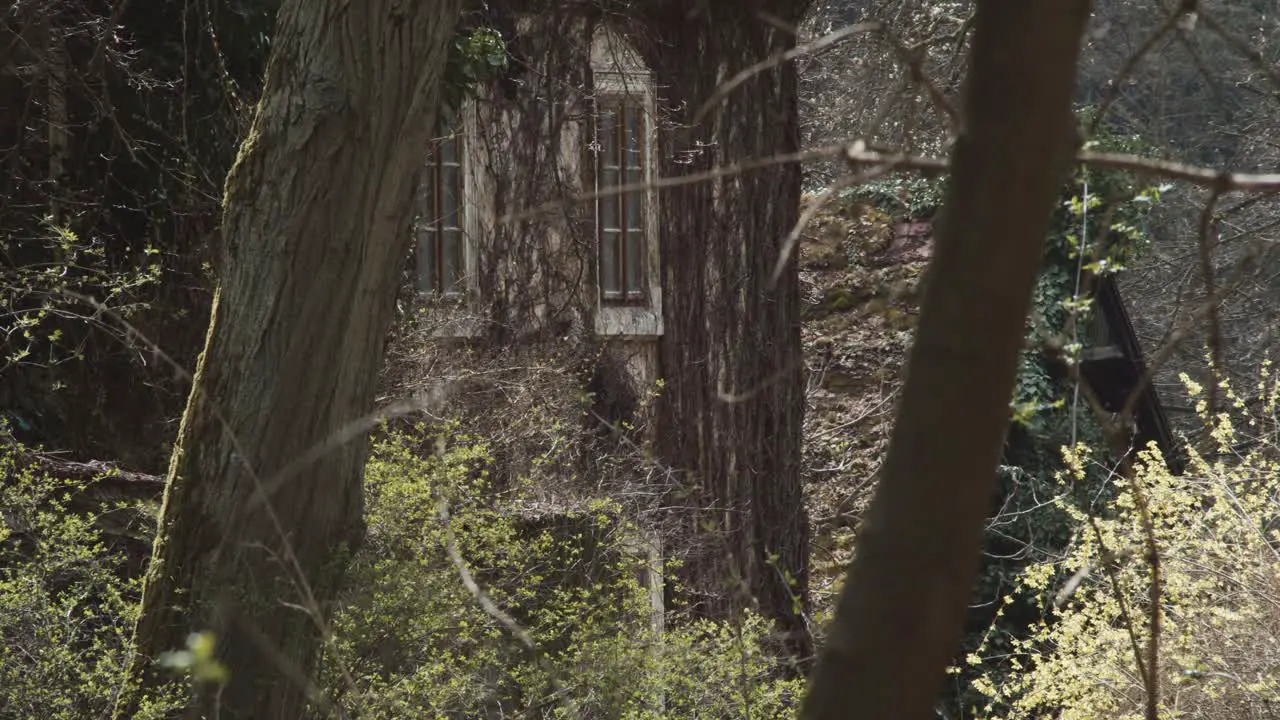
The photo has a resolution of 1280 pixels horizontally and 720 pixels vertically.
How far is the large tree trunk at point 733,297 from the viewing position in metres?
10.0

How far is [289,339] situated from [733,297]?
5.78 metres

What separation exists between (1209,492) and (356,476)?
400 centimetres

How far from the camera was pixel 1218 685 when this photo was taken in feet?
20.3

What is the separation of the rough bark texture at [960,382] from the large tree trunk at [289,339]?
3.49 metres

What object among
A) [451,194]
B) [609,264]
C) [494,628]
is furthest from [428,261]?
[494,628]

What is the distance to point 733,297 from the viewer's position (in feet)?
33.6

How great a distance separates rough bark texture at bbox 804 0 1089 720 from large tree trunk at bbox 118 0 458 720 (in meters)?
3.49

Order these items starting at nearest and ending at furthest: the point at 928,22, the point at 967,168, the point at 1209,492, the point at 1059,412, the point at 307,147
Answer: the point at 967,168 → the point at 307,147 → the point at 1209,492 → the point at 928,22 → the point at 1059,412

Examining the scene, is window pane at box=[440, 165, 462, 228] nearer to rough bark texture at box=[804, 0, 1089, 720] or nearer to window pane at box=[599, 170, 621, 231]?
window pane at box=[599, 170, 621, 231]

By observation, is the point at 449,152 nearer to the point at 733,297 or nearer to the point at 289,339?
the point at 733,297

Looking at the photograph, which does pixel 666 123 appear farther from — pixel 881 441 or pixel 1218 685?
pixel 1218 685

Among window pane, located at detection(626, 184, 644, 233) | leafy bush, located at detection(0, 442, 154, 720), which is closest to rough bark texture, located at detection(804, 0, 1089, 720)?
leafy bush, located at detection(0, 442, 154, 720)

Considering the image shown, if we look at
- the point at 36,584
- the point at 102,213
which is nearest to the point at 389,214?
the point at 36,584

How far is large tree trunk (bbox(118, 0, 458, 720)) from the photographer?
468 centimetres
